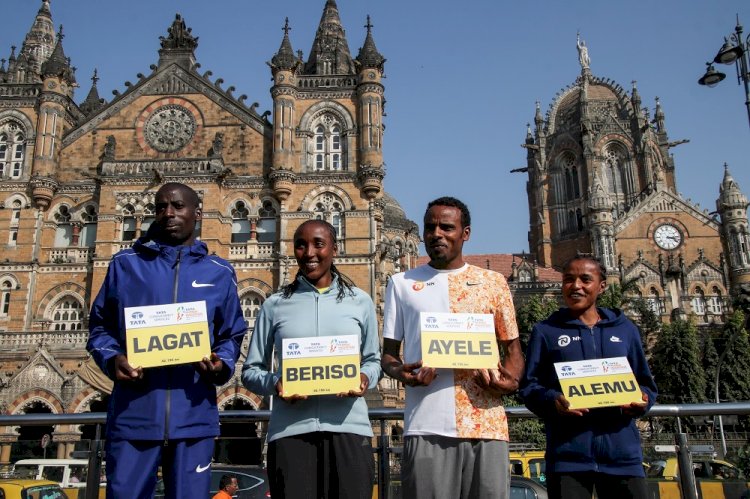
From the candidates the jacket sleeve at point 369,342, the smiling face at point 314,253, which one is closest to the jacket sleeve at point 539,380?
the jacket sleeve at point 369,342

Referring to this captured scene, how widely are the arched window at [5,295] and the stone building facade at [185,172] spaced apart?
0.15ft

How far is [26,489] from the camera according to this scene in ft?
30.2

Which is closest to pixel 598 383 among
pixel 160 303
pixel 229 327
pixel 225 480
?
pixel 229 327

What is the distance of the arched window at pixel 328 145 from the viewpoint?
31953mm

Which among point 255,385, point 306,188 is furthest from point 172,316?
point 306,188

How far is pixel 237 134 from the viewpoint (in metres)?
32.8

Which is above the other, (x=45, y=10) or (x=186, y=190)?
(x=45, y=10)

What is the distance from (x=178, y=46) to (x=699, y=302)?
38528 millimetres

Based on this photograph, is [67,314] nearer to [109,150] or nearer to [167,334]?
[109,150]

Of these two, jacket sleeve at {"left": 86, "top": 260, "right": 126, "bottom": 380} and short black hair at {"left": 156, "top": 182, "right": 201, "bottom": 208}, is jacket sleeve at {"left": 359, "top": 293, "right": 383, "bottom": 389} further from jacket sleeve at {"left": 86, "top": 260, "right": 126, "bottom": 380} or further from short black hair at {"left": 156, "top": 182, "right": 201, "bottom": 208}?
jacket sleeve at {"left": 86, "top": 260, "right": 126, "bottom": 380}

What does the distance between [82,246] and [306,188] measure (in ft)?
34.9

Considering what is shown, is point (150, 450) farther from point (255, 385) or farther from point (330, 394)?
point (330, 394)

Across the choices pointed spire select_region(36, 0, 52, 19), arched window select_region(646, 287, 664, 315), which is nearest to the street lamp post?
arched window select_region(646, 287, 664, 315)

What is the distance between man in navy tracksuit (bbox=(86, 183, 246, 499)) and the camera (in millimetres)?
4172
